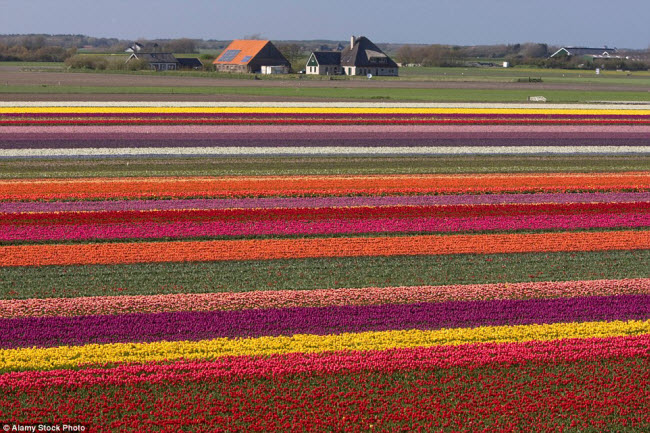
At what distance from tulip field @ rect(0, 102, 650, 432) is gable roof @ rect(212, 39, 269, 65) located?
73062mm

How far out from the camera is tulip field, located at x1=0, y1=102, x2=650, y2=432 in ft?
30.0

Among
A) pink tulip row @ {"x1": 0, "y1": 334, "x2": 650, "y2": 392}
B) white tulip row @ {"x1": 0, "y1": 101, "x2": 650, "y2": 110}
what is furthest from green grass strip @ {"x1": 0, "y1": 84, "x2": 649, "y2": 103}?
pink tulip row @ {"x1": 0, "y1": 334, "x2": 650, "y2": 392}

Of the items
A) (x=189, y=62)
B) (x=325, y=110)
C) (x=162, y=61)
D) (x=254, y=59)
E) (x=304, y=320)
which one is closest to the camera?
(x=304, y=320)

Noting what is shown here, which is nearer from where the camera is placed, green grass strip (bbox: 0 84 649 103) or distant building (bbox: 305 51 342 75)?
green grass strip (bbox: 0 84 649 103)

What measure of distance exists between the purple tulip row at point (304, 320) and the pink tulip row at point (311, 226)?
4.48 m

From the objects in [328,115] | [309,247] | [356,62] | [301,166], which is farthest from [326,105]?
[356,62]

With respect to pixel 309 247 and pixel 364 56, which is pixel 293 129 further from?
pixel 364 56

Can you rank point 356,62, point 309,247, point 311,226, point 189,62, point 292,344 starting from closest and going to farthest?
point 292,344 → point 309,247 → point 311,226 → point 356,62 → point 189,62

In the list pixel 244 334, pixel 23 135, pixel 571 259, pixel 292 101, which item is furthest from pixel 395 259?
pixel 292 101

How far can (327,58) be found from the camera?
103m

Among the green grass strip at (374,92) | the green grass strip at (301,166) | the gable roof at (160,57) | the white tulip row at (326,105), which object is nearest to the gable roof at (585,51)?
the gable roof at (160,57)

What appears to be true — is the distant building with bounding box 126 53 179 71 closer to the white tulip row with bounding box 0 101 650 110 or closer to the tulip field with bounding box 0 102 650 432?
the white tulip row with bounding box 0 101 650 110

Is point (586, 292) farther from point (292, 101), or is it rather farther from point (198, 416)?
point (292, 101)

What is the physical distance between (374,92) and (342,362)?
49.2m
